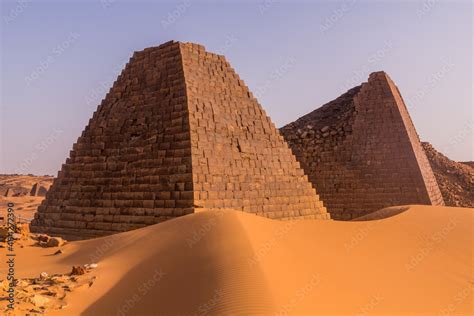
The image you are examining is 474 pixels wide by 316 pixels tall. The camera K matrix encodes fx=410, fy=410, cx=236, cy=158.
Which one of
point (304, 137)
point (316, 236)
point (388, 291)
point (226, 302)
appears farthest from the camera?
point (304, 137)

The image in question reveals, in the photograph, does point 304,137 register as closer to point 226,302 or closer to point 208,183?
point 208,183

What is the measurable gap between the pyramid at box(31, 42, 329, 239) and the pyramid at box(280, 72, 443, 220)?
16.8 feet

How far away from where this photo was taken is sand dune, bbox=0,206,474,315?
15.1ft

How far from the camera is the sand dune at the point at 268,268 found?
4.60 m

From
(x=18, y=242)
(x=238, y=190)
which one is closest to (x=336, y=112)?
→ (x=238, y=190)

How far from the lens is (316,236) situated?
737cm

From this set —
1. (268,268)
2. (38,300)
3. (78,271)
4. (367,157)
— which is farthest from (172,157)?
(367,157)

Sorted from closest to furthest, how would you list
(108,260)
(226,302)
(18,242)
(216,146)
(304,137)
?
(226,302), (108,260), (18,242), (216,146), (304,137)

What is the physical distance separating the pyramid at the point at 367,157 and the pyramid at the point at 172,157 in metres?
5.13

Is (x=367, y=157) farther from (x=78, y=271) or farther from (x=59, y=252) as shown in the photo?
(x=78, y=271)

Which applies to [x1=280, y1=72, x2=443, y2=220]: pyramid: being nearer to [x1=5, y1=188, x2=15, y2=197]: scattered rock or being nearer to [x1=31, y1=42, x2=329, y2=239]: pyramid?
[x1=31, y1=42, x2=329, y2=239]: pyramid

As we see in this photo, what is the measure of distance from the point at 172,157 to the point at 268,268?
19.3ft

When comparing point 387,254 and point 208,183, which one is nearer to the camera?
point 387,254

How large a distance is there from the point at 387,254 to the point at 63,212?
9.14m
